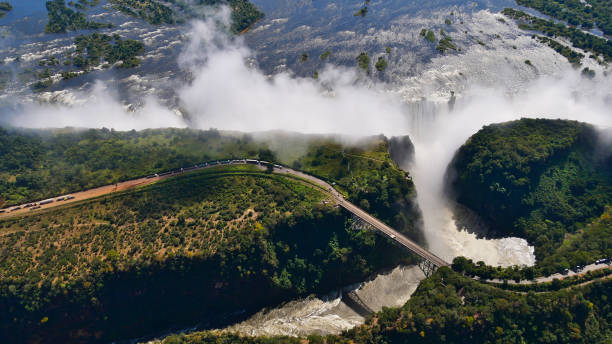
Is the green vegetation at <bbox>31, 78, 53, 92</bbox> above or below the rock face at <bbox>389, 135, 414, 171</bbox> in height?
above

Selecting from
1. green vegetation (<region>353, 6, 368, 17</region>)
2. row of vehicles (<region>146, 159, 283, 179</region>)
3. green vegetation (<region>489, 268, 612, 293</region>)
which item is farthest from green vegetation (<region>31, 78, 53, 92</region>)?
green vegetation (<region>489, 268, 612, 293</region>)

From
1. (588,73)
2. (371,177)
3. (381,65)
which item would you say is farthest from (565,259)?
(381,65)

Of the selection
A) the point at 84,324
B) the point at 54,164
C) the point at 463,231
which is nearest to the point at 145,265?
the point at 84,324

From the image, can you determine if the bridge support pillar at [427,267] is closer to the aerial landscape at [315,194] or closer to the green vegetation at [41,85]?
the aerial landscape at [315,194]

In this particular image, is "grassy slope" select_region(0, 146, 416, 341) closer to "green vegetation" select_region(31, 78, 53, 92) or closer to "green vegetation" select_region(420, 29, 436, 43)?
"green vegetation" select_region(31, 78, 53, 92)

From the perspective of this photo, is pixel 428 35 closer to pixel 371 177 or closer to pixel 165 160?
pixel 371 177

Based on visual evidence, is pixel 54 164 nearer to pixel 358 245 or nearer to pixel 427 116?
pixel 358 245
